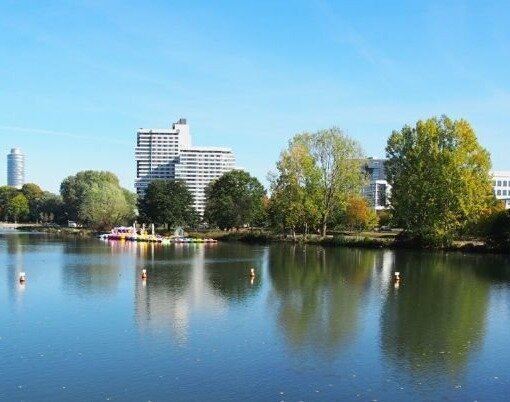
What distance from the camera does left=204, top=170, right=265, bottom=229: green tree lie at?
308 feet

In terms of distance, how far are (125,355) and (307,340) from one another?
7.02 m

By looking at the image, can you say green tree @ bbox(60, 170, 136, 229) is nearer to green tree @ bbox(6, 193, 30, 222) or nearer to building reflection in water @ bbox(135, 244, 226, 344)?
green tree @ bbox(6, 193, 30, 222)

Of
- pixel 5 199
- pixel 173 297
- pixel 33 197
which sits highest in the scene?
pixel 33 197

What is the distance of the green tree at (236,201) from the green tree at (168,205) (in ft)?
13.2

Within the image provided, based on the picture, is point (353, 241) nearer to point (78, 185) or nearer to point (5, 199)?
point (78, 185)

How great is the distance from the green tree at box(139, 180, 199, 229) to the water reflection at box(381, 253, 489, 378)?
59.6 m

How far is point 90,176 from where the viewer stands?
128875 millimetres

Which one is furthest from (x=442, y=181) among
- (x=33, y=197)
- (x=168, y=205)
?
(x=33, y=197)

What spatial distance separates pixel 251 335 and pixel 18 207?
492 feet

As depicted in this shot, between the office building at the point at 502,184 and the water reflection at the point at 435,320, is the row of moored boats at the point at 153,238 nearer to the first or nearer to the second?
the water reflection at the point at 435,320

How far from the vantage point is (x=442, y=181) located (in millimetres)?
65062

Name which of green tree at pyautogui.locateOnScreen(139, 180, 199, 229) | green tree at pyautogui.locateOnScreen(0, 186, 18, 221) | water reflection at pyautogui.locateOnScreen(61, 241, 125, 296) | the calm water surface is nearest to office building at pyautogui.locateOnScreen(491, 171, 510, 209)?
green tree at pyautogui.locateOnScreen(139, 180, 199, 229)

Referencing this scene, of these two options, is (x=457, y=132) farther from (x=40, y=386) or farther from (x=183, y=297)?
(x=40, y=386)

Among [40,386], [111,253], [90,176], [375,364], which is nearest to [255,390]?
[375,364]
